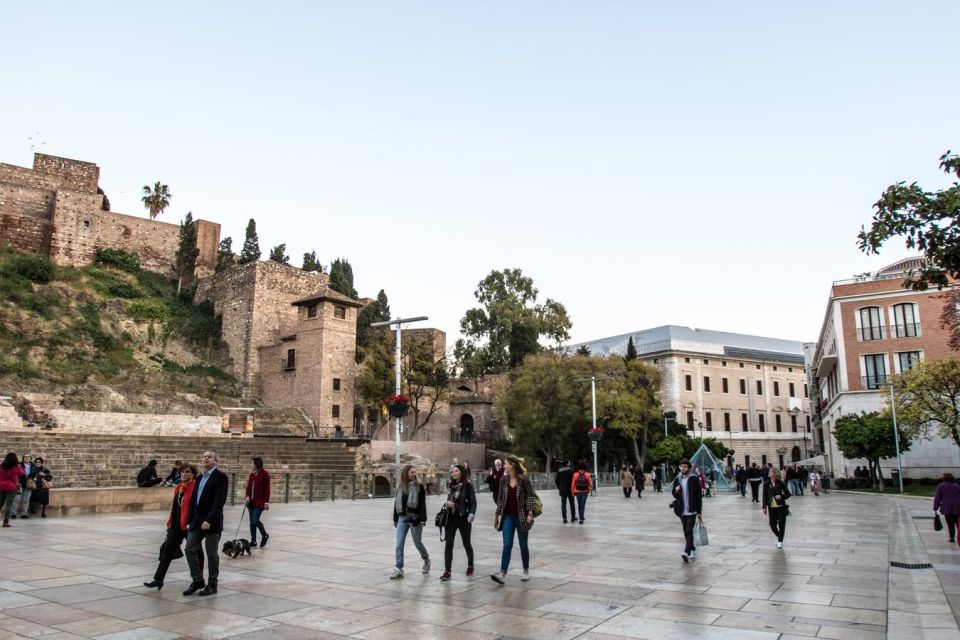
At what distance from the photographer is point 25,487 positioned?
52.3 ft

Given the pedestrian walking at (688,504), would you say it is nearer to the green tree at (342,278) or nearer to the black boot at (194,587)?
the black boot at (194,587)

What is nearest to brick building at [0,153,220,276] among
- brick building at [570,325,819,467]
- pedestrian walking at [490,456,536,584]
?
brick building at [570,325,819,467]

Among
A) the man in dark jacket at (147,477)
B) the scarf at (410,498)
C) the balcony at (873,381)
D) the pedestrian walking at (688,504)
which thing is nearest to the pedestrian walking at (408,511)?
the scarf at (410,498)

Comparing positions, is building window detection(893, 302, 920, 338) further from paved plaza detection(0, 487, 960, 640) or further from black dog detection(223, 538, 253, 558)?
black dog detection(223, 538, 253, 558)

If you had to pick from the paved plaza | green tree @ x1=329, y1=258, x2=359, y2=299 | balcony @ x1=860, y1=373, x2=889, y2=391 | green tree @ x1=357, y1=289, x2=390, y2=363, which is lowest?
the paved plaza

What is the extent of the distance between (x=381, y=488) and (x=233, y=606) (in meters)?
26.2

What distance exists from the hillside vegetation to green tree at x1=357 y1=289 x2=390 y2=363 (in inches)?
401

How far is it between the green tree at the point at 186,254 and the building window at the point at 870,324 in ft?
178

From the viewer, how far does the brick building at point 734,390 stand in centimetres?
6869

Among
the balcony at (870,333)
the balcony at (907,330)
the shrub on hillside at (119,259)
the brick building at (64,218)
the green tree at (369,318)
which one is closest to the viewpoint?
the balcony at (907,330)

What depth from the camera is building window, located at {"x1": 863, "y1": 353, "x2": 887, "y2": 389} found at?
1665 inches

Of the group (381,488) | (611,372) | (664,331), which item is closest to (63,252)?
(381,488)

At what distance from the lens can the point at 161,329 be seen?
53719mm

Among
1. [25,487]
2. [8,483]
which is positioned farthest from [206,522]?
[25,487]
